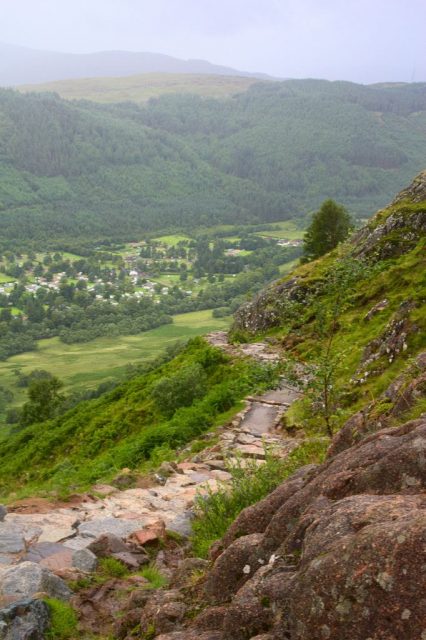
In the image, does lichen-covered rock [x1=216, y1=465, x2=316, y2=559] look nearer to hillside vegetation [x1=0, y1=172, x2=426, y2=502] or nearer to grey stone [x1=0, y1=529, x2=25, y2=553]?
hillside vegetation [x1=0, y1=172, x2=426, y2=502]

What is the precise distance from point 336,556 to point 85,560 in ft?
20.9

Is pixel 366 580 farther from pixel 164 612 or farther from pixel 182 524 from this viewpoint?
pixel 182 524

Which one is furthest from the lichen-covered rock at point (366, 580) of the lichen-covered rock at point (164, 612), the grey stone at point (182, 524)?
the grey stone at point (182, 524)

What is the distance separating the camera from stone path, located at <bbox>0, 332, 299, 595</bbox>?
38.3 ft

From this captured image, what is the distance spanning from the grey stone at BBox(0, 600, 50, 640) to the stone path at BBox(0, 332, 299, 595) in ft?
6.93

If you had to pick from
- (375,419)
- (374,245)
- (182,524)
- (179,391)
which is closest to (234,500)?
(182,524)

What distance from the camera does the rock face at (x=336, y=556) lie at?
515 centimetres

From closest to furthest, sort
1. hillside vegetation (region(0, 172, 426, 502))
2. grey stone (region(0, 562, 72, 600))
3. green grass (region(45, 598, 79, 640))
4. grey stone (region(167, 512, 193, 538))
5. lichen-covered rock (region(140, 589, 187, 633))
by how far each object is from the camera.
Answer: lichen-covered rock (region(140, 589, 187, 633))
green grass (region(45, 598, 79, 640))
grey stone (region(0, 562, 72, 600))
grey stone (region(167, 512, 193, 538))
hillside vegetation (region(0, 172, 426, 502))

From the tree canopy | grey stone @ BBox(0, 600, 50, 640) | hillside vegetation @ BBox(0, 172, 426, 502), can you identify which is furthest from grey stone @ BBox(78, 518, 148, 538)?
the tree canopy

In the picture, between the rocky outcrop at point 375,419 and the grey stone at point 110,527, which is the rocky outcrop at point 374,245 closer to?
the grey stone at point 110,527

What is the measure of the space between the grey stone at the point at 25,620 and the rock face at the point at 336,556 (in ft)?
7.94

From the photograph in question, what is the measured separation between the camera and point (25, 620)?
820 centimetres

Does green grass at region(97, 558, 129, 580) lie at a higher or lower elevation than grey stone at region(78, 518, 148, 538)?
higher

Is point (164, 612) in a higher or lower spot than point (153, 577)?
higher
